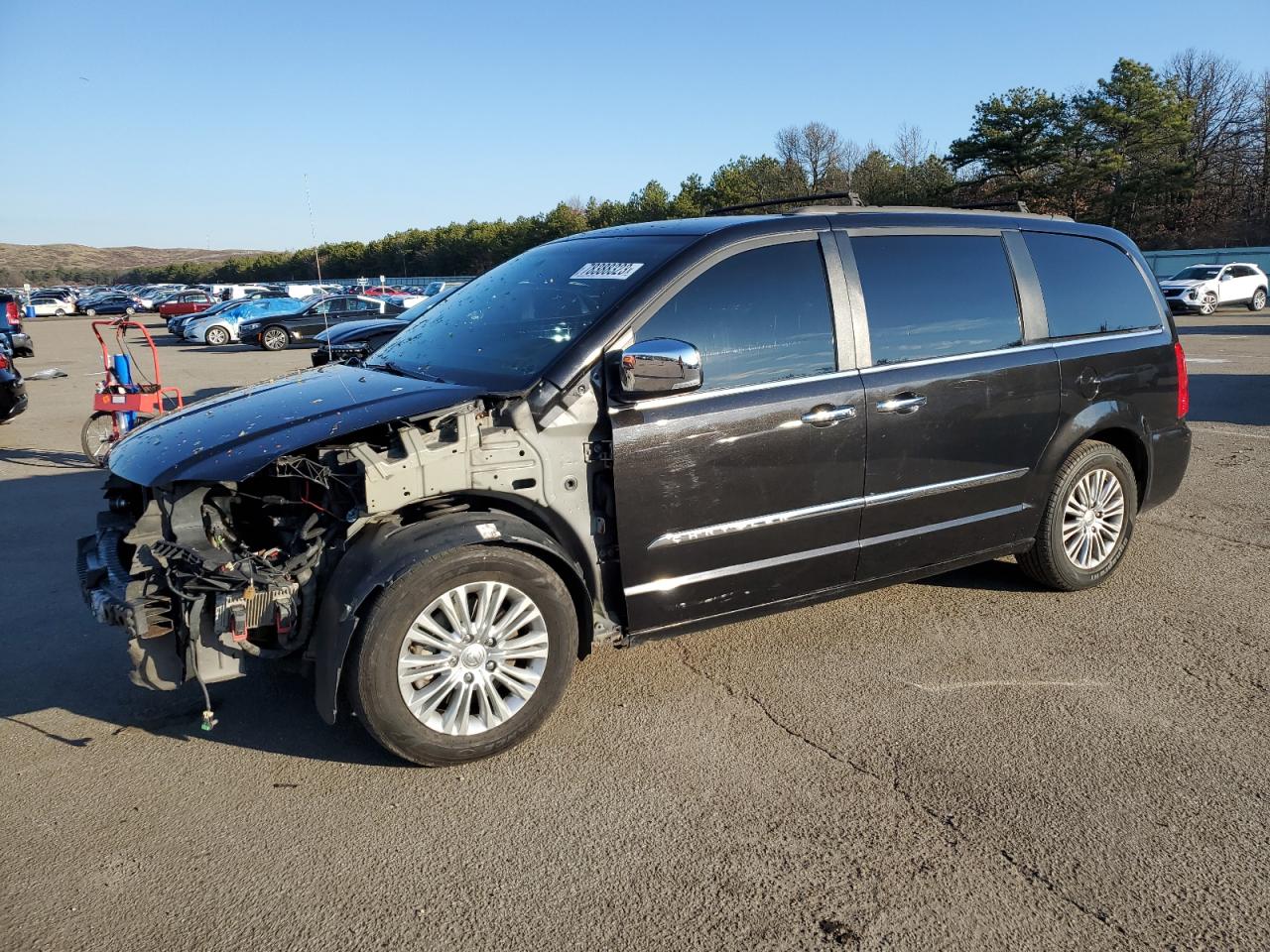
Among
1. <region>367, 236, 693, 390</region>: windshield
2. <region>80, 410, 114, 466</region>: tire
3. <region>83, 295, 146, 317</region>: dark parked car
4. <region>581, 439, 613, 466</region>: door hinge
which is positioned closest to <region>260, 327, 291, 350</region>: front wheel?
<region>80, 410, 114, 466</region>: tire

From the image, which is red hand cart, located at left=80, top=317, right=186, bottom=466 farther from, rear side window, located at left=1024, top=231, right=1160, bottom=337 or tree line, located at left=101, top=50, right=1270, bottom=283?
tree line, located at left=101, top=50, right=1270, bottom=283

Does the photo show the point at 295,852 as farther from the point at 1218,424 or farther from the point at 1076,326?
the point at 1218,424

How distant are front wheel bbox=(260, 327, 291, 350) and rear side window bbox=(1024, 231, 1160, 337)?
24.4 meters

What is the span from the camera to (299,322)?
26.4 m

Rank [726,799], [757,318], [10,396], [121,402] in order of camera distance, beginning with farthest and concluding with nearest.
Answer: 1. [10,396]
2. [121,402]
3. [757,318]
4. [726,799]

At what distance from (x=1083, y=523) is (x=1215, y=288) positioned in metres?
26.6

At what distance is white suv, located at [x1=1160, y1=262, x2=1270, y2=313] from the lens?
86.1 feet

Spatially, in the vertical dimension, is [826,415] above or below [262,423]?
below

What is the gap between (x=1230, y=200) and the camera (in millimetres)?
50000

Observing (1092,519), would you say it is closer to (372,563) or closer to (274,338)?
(372,563)

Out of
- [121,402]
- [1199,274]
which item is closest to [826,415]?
[121,402]

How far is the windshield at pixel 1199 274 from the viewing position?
26.7 m

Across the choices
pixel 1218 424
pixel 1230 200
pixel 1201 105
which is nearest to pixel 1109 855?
pixel 1218 424

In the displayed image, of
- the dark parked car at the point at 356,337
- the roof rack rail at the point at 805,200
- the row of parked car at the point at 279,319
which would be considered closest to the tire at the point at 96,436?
the dark parked car at the point at 356,337
